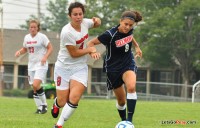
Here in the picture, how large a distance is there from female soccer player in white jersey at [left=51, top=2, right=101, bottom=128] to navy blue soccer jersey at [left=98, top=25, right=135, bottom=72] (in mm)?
392

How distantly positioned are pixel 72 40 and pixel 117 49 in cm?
99

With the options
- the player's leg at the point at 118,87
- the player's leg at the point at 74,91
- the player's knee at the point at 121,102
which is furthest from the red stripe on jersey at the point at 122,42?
the player's knee at the point at 121,102

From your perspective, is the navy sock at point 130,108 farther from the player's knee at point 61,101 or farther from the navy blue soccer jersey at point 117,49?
the player's knee at point 61,101

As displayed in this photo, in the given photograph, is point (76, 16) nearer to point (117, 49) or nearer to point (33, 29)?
point (117, 49)

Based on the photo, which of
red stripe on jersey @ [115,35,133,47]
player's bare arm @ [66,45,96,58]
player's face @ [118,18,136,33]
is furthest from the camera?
red stripe on jersey @ [115,35,133,47]

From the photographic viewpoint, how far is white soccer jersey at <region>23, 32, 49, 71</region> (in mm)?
14227

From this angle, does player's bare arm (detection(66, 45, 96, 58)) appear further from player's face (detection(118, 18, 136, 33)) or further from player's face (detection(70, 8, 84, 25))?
player's face (detection(118, 18, 136, 33))

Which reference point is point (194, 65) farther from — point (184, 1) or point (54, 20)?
point (54, 20)

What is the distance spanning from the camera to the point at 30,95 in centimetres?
3612

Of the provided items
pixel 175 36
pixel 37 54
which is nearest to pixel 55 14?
pixel 175 36

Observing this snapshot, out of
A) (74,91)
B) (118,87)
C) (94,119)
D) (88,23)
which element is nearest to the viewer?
(74,91)

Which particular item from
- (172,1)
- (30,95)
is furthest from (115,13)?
(30,95)

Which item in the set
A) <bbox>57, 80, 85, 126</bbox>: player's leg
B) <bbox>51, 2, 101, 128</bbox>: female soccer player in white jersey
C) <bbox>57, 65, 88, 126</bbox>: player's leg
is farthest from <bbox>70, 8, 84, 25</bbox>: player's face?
<bbox>57, 80, 85, 126</bbox>: player's leg

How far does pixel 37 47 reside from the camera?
1427cm
